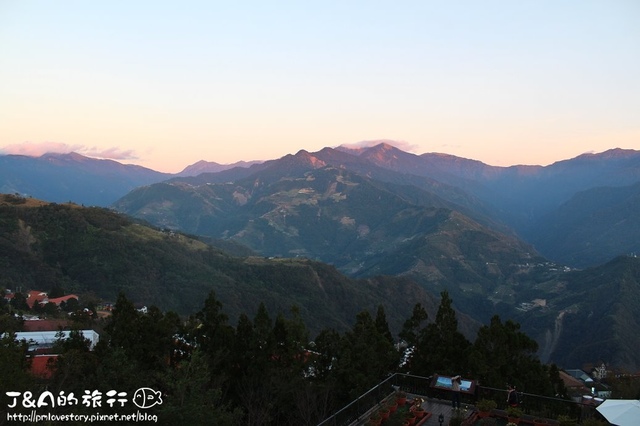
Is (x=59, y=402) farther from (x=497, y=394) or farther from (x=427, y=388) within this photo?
(x=497, y=394)

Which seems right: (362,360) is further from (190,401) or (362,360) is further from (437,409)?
(190,401)

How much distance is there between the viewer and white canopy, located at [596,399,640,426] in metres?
13.9

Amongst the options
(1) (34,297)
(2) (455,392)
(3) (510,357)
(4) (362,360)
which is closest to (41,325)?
(1) (34,297)

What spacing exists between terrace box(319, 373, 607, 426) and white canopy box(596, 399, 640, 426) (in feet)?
2.22

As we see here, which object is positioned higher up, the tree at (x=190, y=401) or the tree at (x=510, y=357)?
the tree at (x=190, y=401)

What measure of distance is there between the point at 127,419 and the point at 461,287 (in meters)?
184

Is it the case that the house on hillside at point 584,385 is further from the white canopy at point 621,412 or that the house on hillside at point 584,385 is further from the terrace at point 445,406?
the white canopy at point 621,412

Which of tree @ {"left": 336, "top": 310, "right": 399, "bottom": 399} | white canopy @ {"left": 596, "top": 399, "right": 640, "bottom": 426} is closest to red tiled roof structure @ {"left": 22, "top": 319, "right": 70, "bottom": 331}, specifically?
tree @ {"left": 336, "top": 310, "right": 399, "bottom": 399}

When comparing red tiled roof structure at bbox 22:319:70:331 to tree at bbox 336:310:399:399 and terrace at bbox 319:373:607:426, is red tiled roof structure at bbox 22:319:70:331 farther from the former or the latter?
terrace at bbox 319:373:607:426

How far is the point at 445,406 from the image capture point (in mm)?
17641

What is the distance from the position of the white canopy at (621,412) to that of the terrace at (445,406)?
0.68 meters

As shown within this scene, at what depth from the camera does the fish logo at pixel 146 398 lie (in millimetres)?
14008

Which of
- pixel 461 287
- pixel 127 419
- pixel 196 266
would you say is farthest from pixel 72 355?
pixel 461 287

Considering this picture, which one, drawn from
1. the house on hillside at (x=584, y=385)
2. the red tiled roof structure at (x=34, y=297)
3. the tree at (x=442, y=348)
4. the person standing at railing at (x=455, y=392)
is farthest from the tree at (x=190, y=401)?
the red tiled roof structure at (x=34, y=297)
